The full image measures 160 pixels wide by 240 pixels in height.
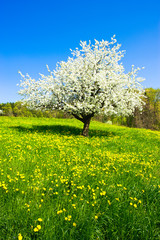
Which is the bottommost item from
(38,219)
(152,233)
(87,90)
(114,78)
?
(152,233)

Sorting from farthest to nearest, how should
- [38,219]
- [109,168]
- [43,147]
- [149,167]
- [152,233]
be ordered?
[43,147], [149,167], [109,168], [152,233], [38,219]

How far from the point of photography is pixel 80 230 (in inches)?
130

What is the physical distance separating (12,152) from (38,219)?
576 centimetres

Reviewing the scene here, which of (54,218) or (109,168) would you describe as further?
(109,168)

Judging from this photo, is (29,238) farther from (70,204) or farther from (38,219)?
(70,204)

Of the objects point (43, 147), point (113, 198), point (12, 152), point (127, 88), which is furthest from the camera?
point (127, 88)

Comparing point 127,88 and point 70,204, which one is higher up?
point 127,88

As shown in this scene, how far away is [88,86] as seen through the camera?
1502cm

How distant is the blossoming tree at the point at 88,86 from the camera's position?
14.5 meters

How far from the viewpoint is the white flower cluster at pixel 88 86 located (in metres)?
14.5

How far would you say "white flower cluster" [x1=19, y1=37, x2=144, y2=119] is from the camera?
14484 mm

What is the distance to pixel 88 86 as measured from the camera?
15.0 metres

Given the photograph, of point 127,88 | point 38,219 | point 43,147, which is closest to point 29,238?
point 38,219

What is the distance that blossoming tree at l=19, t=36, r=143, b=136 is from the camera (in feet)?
47.5
